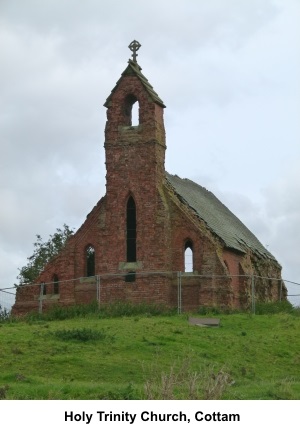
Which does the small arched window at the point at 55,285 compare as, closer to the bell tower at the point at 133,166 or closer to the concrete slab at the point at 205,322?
the bell tower at the point at 133,166

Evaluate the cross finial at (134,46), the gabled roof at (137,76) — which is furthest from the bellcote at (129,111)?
the cross finial at (134,46)

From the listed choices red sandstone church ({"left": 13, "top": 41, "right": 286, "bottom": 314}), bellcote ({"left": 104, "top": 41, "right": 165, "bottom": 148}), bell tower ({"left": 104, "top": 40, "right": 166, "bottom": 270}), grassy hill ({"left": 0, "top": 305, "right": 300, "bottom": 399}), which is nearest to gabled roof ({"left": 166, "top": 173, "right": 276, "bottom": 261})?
red sandstone church ({"left": 13, "top": 41, "right": 286, "bottom": 314})

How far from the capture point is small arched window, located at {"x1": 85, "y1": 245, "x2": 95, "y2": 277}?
43.4m

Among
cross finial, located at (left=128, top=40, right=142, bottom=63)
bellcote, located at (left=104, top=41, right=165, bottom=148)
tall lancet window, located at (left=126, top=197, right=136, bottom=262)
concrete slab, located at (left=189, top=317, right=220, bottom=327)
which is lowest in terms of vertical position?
concrete slab, located at (left=189, top=317, right=220, bottom=327)

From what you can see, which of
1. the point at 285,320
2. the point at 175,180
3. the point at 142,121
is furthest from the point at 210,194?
the point at 285,320

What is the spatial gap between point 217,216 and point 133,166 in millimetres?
8692

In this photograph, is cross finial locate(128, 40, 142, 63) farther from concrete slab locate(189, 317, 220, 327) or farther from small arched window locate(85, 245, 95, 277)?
concrete slab locate(189, 317, 220, 327)

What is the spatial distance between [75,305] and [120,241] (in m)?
3.63

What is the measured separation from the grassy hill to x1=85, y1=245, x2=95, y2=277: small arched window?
5.91 m

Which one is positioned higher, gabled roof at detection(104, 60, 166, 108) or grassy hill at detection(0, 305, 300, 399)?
gabled roof at detection(104, 60, 166, 108)

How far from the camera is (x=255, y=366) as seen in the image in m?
27.7

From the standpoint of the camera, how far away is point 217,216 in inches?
1956

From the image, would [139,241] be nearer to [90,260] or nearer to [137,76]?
[90,260]

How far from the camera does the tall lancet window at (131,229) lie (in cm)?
4250
